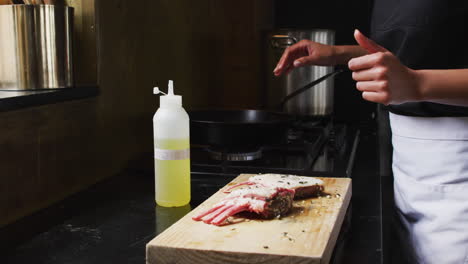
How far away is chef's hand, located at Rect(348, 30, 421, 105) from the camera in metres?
1.00

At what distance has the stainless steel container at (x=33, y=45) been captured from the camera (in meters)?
1.20

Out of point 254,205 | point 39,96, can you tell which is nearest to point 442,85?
point 254,205

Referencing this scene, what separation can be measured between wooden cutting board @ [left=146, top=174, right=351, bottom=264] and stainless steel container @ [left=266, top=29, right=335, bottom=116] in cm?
141

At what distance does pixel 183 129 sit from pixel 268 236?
348mm

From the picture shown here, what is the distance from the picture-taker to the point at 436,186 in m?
1.30

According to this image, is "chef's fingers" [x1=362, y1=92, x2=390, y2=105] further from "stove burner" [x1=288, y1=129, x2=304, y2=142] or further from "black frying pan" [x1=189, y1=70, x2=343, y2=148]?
"stove burner" [x1=288, y1=129, x2=304, y2=142]

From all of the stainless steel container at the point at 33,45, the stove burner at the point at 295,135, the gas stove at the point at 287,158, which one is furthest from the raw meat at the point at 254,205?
the stove burner at the point at 295,135

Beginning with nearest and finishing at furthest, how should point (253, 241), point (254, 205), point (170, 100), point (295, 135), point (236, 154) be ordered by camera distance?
point (253, 241) → point (254, 205) → point (170, 100) → point (236, 154) → point (295, 135)

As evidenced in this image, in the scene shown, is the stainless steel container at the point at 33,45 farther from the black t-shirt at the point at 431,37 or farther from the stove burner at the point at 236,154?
the black t-shirt at the point at 431,37

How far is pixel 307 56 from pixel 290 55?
0.05 metres

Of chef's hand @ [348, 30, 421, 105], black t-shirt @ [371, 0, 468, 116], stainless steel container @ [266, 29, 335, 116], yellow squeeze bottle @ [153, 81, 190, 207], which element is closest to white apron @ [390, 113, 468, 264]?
black t-shirt @ [371, 0, 468, 116]

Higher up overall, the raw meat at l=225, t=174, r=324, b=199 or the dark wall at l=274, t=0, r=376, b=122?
the dark wall at l=274, t=0, r=376, b=122

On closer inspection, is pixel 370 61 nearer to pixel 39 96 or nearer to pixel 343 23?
pixel 39 96

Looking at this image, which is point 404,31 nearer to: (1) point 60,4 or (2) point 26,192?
(1) point 60,4
